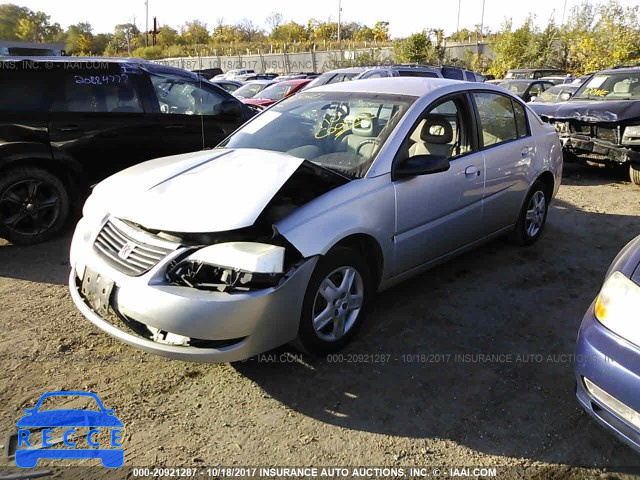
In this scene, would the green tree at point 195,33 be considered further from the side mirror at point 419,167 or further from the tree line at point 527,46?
the side mirror at point 419,167

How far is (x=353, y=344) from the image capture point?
333 cm

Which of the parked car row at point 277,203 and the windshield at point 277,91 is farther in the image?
the windshield at point 277,91

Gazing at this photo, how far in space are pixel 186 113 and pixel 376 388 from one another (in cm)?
446

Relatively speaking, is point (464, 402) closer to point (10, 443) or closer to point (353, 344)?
point (353, 344)

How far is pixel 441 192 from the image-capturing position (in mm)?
3738

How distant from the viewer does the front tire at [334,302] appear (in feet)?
9.41

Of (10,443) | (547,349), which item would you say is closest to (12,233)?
(10,443)

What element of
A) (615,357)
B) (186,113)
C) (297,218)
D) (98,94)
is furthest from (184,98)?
(615,357)

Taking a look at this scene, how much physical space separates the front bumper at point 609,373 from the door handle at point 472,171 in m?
1.82

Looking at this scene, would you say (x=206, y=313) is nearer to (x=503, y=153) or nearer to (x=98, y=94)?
(x=503, y=153)

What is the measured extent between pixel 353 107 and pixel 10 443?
2991 mm

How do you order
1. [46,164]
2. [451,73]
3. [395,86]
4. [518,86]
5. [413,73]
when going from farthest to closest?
[451,73], [518,86], [413,73], [46,164], [395,86]

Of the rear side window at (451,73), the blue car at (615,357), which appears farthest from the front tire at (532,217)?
the rear side window at (451,73)

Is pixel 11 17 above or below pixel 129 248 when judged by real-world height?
above
